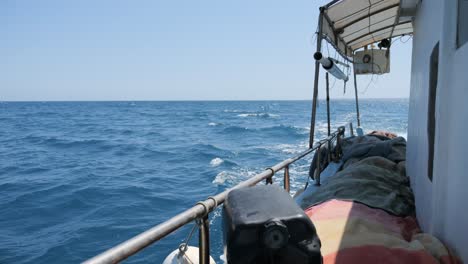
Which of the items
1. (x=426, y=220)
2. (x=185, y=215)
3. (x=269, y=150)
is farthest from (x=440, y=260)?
(x=269, y=150)

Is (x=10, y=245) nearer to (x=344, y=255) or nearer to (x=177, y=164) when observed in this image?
(x=344, y=255)

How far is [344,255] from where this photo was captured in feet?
7.18

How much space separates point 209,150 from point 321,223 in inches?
848

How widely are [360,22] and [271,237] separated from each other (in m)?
6.42

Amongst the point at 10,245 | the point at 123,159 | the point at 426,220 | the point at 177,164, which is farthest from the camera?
the point at 123,159

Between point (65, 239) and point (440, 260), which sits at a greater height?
point (440, 260)

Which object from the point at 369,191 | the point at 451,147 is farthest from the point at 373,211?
the point at 451,147

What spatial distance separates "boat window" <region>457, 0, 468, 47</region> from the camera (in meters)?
2.14

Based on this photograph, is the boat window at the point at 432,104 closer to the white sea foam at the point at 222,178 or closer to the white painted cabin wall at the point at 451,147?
the white painted cabin wall at the point at 451,147

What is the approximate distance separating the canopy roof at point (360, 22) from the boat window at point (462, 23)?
3287 mm

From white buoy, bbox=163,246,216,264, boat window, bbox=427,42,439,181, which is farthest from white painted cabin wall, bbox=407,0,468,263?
white buoy, bbox=163,246,216,264

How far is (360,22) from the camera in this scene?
712 centimetres

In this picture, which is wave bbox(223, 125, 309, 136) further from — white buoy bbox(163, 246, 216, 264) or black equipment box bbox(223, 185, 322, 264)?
black equipment box bbox(223, 185, 322, 264)

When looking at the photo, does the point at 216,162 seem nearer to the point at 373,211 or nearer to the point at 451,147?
the point at 373,211
